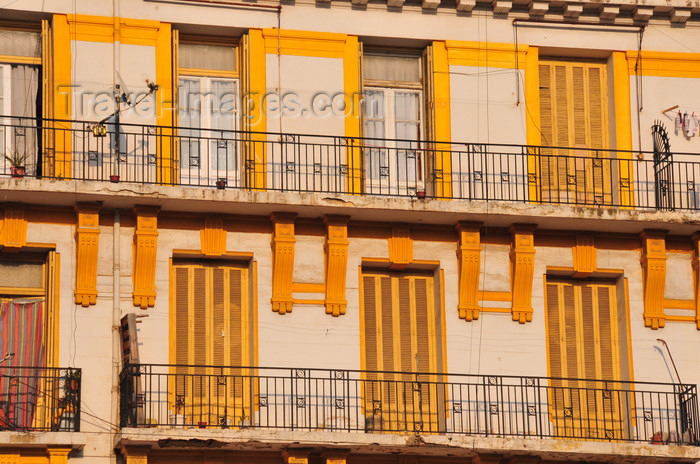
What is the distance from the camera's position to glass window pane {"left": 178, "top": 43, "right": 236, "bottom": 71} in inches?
1193

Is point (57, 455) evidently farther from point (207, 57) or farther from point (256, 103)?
point (207, 57)

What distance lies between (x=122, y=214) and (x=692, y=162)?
29.2 ft

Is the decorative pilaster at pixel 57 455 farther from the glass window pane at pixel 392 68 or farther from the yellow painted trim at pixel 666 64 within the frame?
the yellow painted trim at pixel 666 64

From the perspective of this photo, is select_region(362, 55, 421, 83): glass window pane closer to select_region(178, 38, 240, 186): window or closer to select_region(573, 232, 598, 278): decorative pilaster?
select_region(178, 38, 240, 186): window

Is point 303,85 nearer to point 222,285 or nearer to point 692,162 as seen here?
point 222,285

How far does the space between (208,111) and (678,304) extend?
784 cm

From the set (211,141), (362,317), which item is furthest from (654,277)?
(211,141)

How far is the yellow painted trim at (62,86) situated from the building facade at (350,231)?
34 millimetres

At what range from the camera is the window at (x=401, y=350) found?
95.7ft

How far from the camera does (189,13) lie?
30.0 metres

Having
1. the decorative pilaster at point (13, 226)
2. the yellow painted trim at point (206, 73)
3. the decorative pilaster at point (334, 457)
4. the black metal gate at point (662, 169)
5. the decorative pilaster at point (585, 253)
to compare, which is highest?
the yellow painted trim at point (206, 73)

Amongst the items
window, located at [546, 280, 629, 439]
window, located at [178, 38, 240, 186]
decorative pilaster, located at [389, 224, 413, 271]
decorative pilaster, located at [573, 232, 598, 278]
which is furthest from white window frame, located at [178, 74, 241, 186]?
decorative pilaster, located at [573, 232, 598, 278]

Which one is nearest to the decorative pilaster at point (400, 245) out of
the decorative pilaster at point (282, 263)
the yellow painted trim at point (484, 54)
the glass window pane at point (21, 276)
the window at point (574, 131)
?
the decorative pilaster at point (282, 263)

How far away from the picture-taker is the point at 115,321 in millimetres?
28453
